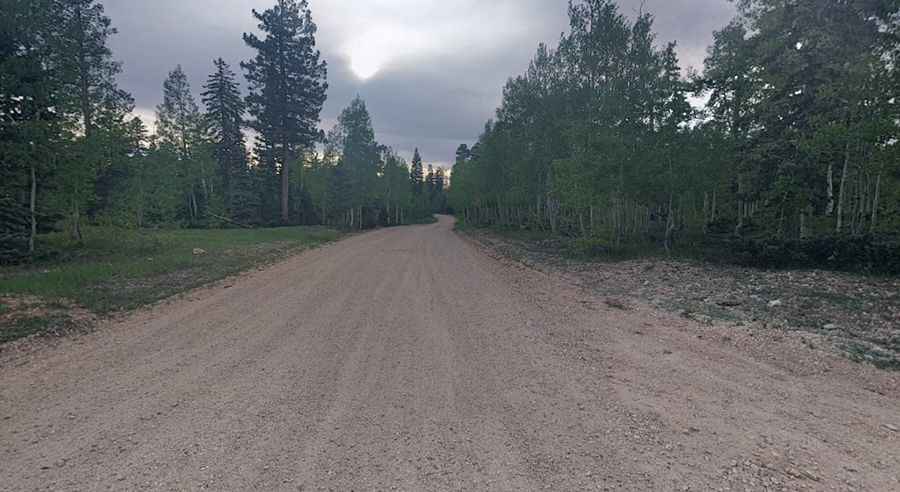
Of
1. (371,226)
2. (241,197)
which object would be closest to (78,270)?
(241,197)

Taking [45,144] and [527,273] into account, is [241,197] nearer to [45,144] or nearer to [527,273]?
[45,144]

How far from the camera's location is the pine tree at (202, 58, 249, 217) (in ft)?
142

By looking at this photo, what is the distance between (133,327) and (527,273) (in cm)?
1071

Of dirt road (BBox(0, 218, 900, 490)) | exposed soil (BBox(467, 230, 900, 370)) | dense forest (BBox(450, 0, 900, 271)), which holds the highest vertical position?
dense forest (BBox(450, 0, 900, 271))

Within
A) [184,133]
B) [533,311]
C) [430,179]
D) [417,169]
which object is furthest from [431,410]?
[430,179]

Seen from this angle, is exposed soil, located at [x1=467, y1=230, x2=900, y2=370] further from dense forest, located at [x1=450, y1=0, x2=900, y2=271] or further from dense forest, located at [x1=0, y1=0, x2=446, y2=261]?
dense forest, located at [x1=0, y1=0, x2=446, y2=261]

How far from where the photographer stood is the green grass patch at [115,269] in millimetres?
8344

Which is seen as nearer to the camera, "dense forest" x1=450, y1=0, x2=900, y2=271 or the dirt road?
the dirt road

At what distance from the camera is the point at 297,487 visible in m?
2.90

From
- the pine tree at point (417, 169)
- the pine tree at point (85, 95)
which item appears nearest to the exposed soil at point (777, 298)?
the pine tree at point (85, 95)

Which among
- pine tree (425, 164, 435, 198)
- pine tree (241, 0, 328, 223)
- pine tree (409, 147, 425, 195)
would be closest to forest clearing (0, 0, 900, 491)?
pine tree (241, 0, 328, 223)

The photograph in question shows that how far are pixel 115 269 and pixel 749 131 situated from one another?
26.0 m

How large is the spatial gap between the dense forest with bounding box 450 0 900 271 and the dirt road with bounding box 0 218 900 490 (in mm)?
9592

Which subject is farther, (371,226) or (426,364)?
(371,226)
